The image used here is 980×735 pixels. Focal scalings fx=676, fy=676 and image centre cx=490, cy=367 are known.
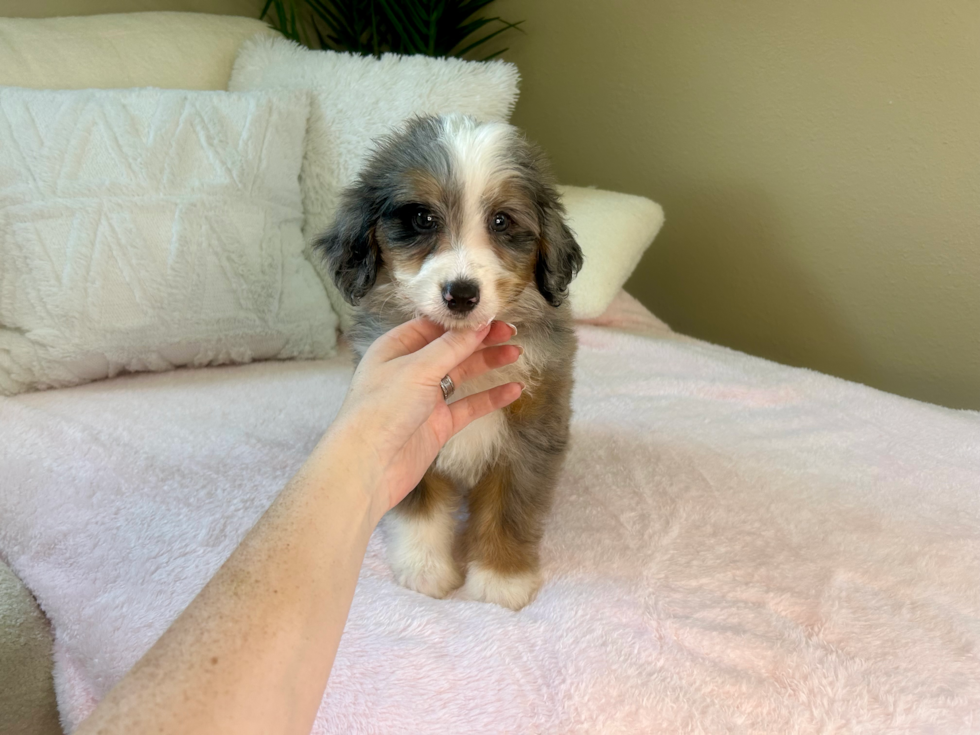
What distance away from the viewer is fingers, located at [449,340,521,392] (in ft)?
4.55

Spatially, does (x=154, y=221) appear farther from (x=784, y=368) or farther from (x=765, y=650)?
(x=784, y=368)

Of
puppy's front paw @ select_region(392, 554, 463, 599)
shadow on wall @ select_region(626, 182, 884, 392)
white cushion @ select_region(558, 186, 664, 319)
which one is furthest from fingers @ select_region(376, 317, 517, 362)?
shadow on wall @ select_region(626, 182, 884, 392)

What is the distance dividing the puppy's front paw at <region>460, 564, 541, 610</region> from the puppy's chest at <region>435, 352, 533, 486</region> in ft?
0.76

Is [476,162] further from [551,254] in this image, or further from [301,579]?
[301,579]

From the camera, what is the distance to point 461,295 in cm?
124

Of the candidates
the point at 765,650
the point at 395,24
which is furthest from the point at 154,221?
the point at 765,650

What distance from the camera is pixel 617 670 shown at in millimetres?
1195

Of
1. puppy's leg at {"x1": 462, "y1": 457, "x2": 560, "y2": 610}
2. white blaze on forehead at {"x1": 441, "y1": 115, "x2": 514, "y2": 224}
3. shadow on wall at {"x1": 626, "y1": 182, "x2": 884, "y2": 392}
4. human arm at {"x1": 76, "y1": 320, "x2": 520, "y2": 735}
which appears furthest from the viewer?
shadow on wall at {"x1": 626, "y1": 182, "x2": 884, "y2": 392}

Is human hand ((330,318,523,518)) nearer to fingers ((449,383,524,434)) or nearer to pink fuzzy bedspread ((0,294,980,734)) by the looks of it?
fingers ((449,383,524,434))

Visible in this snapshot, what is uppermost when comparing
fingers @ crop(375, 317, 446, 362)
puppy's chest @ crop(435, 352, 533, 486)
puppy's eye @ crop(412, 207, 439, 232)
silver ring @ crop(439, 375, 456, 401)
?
puppy's eye @ crop(412, 207, 439, 232)

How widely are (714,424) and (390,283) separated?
111cm

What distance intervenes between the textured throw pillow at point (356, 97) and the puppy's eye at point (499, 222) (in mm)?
1038

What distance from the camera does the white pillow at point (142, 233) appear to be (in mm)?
1905

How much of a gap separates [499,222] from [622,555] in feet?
2.54
